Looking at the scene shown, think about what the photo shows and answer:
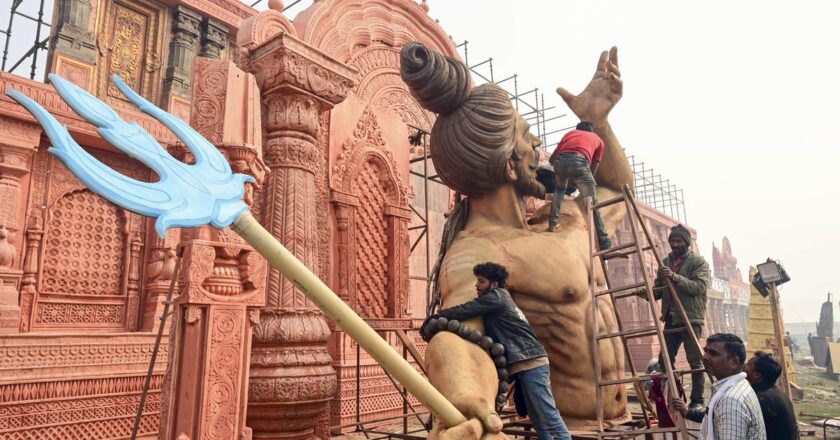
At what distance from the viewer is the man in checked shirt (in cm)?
219

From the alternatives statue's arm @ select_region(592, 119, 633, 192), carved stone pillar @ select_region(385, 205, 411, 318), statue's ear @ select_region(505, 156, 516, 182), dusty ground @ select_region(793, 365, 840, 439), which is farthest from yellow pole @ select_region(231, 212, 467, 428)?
dusty ground @ select_region(793, 365, 840, 439)

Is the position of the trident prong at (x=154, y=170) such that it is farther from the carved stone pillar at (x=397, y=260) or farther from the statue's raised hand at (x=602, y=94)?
the carved stone pillar at (x=397, y=260)

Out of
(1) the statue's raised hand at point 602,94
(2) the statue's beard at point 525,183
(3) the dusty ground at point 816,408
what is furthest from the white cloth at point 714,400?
(3) the dusty ground at point 816,408

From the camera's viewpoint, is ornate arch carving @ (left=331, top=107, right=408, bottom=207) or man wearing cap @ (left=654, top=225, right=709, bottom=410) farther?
ornate arch carving @ (left=331, top=107, right=408, bottom=207)

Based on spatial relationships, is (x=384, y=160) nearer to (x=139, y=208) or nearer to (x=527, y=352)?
(x=527, y=352)

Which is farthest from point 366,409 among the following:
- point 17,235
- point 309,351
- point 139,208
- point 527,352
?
point 17,235

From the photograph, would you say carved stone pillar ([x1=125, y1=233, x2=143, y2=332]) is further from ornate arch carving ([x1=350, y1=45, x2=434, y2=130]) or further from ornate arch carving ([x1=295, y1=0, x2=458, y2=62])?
ornate arch carving ([x1=295, y1=0, x2=458, y2=62])

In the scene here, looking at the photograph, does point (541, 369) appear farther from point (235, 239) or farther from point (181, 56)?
point (181, 56)

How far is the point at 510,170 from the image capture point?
2.98 m

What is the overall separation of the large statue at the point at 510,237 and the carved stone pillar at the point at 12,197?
851 cm

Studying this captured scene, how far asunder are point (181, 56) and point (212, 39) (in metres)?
0.98

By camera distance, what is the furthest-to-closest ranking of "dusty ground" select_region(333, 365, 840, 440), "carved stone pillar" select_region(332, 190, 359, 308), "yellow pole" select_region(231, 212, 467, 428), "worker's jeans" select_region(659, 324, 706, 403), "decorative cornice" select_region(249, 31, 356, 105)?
"dusty ground" select_region(333, 365, 840, 440)
"carved stone pillar" select_region(332, 190, 359, 308)
"decorative cornice" select_region(249, 31, 356, 105)
"worker's jeans" select_region(659, 324, 706, 403)
"yellow pole" select_region(231, 212, 467, 428)

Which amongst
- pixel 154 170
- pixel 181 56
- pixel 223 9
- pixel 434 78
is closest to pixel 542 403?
pixel 434 78

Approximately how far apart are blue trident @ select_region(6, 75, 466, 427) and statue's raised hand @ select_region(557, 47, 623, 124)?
2.48 m
